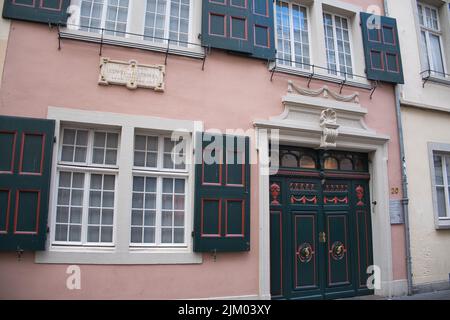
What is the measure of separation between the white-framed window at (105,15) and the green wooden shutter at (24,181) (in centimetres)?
188

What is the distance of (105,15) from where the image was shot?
Answer: 229 inches

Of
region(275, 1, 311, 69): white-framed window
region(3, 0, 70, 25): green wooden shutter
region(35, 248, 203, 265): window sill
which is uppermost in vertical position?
region(275, 1, 311, 69): white-framed window

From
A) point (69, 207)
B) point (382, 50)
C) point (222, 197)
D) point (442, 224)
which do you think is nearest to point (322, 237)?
point (222, 197)

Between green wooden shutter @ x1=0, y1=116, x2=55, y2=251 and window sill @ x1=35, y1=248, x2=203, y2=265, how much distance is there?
0.77 feet

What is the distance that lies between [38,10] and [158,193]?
11.0 feet

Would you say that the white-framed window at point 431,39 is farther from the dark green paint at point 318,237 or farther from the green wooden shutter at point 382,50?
the dark green paint at point 318,237

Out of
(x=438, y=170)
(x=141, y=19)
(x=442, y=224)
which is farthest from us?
(x=438, y=170)

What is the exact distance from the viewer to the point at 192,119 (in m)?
5.77

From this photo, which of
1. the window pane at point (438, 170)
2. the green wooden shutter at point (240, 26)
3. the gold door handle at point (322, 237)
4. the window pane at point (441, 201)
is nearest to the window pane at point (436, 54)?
the window pane at point (438, 170)

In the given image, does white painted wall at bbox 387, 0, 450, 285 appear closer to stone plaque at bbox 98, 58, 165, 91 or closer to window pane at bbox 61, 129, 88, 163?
stone plaque at bbox 98, 58, 165, 91

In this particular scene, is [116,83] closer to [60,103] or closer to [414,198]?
[60,103]

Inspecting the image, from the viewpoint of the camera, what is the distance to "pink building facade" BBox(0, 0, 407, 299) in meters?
5.07

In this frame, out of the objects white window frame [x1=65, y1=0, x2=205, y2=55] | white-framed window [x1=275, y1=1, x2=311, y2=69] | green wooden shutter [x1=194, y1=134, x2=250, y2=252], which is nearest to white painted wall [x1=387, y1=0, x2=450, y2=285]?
white-framed window [x1=275, y1=1, x2=311, y2=69]

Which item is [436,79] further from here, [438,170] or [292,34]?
[292,34]
